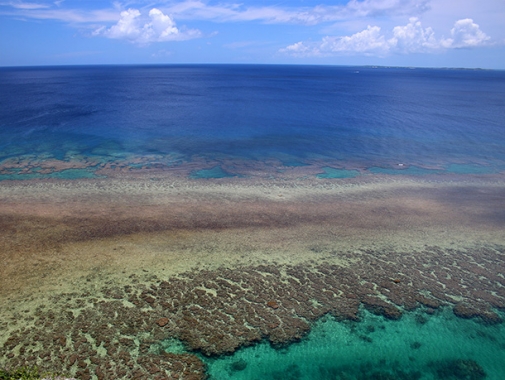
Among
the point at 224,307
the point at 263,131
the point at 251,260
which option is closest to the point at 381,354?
the point at 224,307

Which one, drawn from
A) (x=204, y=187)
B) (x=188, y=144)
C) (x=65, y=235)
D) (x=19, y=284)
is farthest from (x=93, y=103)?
(x=19, y=284)

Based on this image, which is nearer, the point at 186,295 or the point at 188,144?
the point at 186,295

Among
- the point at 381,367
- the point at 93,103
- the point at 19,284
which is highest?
the point at 93,103

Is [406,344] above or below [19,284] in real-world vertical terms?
below

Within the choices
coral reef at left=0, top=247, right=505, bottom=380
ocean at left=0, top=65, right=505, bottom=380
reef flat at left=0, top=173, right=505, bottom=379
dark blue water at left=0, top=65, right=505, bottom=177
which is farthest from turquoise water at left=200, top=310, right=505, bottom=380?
dark blue water at left=0, top=65, right=505, bottom=177

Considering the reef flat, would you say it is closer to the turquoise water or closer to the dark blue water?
the turquoise water

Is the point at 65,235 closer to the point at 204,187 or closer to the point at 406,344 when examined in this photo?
the point at 204,187

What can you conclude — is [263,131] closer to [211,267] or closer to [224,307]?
[211,267]
